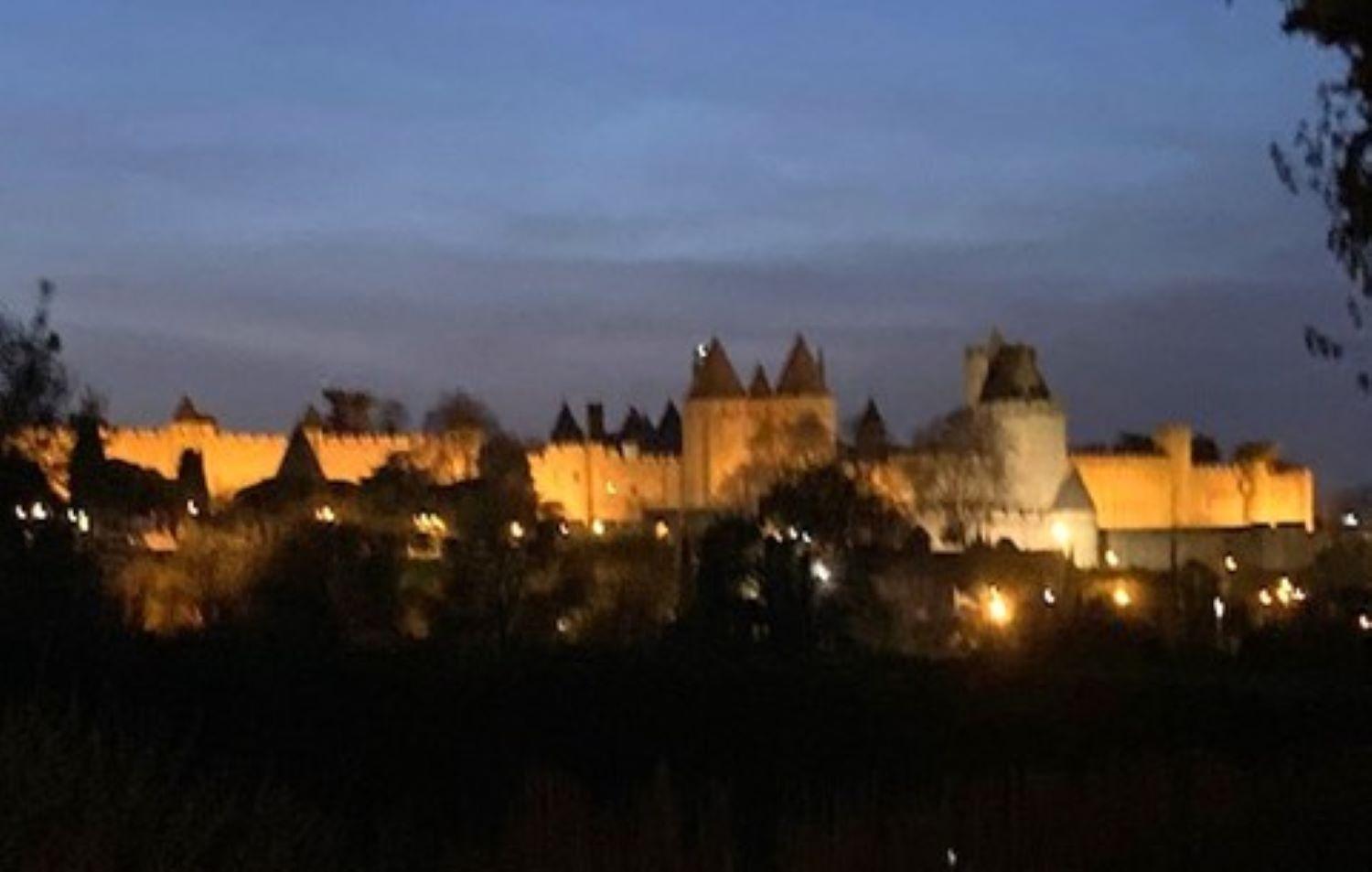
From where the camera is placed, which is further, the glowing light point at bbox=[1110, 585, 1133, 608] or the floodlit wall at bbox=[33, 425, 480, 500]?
the floodlit wall at bbox=[33, 425, 480, 500]

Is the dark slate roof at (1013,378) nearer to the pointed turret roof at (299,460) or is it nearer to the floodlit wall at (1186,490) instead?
the floodlit wall at (1186,490)

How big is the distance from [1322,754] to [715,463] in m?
80.4

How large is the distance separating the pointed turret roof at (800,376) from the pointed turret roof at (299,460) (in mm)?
17843

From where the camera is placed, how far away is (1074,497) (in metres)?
86.8

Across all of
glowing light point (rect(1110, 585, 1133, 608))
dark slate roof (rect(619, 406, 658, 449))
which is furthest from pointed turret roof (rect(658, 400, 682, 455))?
glowing light point (rect(1110, 585, 1133, 608))

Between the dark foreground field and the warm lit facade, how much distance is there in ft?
206

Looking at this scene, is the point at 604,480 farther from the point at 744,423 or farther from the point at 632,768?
the point at 632,768

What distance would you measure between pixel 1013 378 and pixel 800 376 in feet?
34.3

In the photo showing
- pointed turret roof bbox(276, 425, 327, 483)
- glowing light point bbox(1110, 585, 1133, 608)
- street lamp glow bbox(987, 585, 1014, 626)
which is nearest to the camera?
street lamp glow bbox(987, 585, 1014, 626)

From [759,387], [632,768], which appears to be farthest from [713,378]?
[632,768]

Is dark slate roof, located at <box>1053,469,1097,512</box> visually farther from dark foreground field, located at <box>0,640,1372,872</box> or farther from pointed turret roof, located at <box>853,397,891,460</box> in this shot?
dark foreground field, located at <box>0,640,1372,872</box>

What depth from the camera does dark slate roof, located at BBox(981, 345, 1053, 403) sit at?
88.2 metres

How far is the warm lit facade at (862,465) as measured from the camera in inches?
3214

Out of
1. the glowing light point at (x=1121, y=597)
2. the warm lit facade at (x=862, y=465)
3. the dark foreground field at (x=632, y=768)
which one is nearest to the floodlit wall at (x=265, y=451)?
the warm lit facade at (x=862, y=465)
